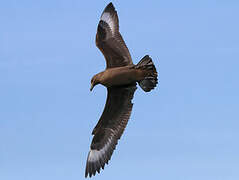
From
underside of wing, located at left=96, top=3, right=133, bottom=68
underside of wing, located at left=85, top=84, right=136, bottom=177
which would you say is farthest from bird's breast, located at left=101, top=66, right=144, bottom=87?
underside of wing, located at left=96, top=3, right=133, bottom=68

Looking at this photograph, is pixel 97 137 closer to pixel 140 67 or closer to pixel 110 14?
pixel 140 67

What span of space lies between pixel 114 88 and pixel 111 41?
1245 millimetres

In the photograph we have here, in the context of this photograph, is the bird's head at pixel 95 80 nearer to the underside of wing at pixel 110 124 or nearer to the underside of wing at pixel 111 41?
the underside of wing at pixel 110 124

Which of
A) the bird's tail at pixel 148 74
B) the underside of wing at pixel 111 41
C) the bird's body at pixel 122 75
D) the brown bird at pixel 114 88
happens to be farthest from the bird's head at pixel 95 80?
the bird's tail at pixel 148 74

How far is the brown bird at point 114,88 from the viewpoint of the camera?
12281mm

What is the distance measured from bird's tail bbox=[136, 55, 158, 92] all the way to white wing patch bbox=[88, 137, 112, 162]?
1376 millimetres

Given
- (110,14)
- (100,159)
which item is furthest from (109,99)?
(110,14)

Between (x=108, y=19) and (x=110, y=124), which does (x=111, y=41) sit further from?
(x=110, y=124)

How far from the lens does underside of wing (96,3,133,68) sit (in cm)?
1304

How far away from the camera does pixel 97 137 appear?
12844 mm

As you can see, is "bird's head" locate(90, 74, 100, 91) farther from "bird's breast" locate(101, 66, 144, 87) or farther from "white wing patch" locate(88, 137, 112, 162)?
"white wing patch" locate(88, 137, 112, 162)

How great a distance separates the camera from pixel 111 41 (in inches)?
531

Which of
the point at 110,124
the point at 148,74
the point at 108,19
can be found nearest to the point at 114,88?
the point at 110,124

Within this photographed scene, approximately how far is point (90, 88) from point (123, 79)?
2.67 ft
